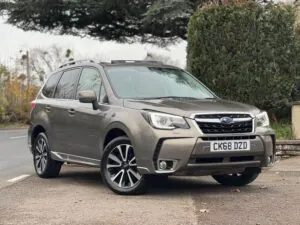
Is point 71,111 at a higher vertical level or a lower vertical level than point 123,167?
higher

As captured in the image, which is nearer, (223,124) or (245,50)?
(223,124)

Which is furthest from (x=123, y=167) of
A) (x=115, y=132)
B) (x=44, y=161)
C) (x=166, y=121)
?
(x=44, y=161)

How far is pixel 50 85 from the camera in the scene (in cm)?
1064

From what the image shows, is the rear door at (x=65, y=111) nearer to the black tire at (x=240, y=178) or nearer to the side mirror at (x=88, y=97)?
the side mirror at (x=88, y=97)

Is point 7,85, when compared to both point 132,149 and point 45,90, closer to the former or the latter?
point 45,90

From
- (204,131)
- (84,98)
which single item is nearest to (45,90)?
(84,98)

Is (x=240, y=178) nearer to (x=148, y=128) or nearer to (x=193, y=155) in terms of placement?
(x=193, y=155)

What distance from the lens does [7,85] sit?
3164 cm

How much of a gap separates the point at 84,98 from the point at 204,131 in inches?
71.9

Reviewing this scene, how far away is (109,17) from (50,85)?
16020 millimetres

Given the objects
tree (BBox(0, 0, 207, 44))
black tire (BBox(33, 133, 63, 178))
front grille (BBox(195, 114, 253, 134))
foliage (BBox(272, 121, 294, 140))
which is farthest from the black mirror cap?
tree (BBox(0, 0, 207, 44))

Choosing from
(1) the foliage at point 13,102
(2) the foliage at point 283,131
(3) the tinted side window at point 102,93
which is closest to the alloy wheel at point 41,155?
(3) the tinted side window at point 102,93

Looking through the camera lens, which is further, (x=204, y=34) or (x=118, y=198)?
(x=204, y=34)

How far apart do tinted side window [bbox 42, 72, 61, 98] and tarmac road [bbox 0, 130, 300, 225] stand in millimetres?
1381
